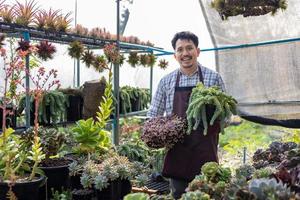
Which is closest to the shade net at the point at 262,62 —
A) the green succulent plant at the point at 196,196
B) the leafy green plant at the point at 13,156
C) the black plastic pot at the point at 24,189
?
the leafy green plant at the point at 13,156

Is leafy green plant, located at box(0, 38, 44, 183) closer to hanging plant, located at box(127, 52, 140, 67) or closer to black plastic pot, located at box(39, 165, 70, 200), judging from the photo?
black plastic pot, located at box(39, 165, 70, 200)

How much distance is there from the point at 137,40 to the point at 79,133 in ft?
9.35

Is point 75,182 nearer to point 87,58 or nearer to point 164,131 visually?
point 164,131

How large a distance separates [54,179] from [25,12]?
1.63 m

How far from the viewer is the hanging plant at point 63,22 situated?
408 cm

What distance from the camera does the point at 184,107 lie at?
287cm

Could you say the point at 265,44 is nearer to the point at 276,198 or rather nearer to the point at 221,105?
the point at 221,105

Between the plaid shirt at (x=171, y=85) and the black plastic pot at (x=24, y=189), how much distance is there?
1.03m

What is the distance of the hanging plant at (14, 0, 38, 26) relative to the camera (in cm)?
358

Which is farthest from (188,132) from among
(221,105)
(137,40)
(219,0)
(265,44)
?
(137,40)

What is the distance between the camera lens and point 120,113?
541 centimetres

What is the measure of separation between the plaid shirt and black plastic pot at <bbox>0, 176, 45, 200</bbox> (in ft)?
3.38

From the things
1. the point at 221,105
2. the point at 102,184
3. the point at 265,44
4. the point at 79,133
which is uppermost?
the point at 265,44

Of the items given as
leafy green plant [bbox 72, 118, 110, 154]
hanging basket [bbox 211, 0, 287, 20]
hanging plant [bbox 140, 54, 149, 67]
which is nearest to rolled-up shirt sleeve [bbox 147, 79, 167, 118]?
leafy green plant [bbox 72, 118, 110, 154]
